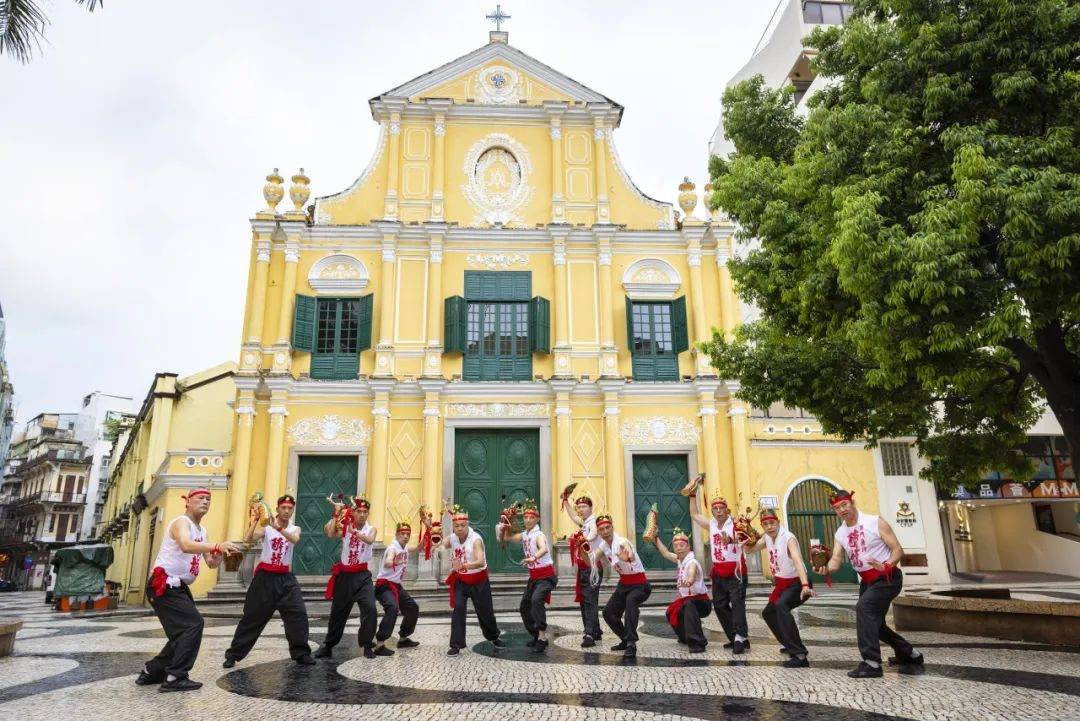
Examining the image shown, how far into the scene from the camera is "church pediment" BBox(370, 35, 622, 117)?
2022cm

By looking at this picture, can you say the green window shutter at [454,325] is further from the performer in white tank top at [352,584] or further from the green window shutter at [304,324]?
the performer in white tank top at [352,584]

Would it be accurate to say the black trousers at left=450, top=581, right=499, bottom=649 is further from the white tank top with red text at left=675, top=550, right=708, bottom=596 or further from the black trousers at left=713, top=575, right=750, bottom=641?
the black trousers at left=713, top=575, right=750, bottom=641

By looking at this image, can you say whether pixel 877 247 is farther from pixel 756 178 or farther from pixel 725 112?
pixel 725 112

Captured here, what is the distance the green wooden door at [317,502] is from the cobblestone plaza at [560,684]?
8200 millimetres

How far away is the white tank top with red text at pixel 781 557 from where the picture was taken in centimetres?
678

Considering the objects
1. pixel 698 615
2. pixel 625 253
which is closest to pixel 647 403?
pixel 625 253

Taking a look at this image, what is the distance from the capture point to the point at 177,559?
587 cm

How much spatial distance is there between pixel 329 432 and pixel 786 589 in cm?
1308

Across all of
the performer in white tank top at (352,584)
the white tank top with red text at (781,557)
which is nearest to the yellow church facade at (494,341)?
the performer in white tank top at (352,584)

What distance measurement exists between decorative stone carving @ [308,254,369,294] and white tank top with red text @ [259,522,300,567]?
12.6 m

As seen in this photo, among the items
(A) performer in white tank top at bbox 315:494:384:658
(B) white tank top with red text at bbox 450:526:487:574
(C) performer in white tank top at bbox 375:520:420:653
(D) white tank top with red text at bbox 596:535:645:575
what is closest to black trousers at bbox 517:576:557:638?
(B) white tank top with red text at bbox 450:526:487:574

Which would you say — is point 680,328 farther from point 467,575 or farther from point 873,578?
point 873,578

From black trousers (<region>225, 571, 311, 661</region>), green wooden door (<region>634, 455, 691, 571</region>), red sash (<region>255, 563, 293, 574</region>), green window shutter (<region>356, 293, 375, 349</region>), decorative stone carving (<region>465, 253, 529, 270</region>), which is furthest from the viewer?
decorative stone carving (<region>465, 253, 529, 270</region>)

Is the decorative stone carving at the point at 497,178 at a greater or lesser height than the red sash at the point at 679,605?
greater
